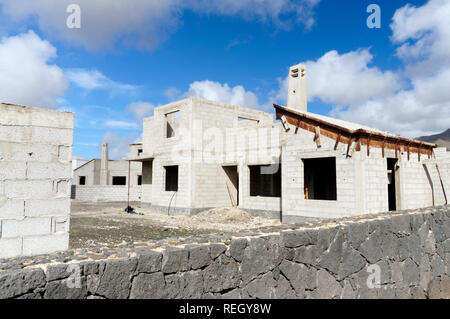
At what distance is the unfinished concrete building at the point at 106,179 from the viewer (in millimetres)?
31625

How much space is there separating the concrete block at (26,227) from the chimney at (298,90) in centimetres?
2016

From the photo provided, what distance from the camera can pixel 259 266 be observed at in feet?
10.9

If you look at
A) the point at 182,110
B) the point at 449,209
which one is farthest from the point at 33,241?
the point at 182,110

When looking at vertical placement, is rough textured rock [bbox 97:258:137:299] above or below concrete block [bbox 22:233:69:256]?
above

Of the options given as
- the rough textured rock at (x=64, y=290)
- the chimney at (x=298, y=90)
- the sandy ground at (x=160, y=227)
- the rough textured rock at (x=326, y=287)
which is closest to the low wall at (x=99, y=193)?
the sandy ground at (x=160, y=227)

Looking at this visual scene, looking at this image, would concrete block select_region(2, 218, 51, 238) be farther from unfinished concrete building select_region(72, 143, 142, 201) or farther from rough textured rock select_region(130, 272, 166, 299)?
unfinished concrete building select_region(72, 143, 142, 201)

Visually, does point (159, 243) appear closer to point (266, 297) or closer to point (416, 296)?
point (266, 297)

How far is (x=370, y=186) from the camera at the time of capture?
12125mm

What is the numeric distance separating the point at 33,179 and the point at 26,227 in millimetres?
705

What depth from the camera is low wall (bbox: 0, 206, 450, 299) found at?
2.33m

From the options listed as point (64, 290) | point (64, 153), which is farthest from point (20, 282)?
point (64, 153)

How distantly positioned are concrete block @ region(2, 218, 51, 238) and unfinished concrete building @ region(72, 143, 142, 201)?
2744 cm

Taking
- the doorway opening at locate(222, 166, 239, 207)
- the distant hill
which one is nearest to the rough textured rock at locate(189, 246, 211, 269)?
the doorway opening at locate(222, 166, 239, 207)
